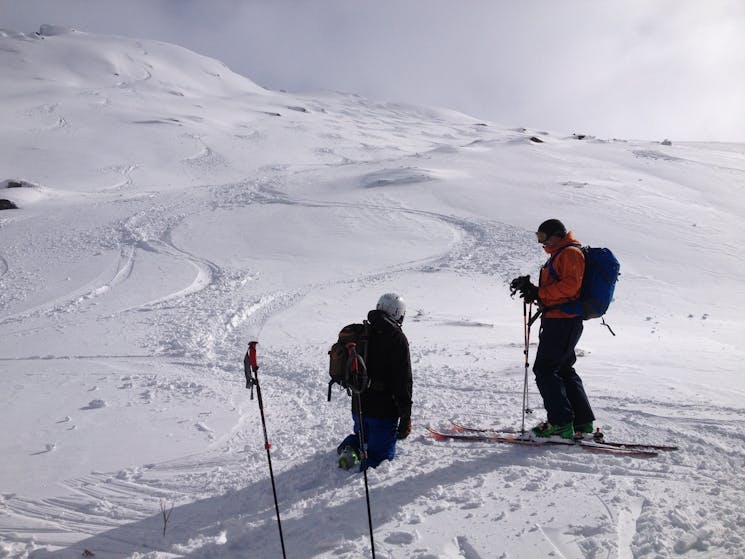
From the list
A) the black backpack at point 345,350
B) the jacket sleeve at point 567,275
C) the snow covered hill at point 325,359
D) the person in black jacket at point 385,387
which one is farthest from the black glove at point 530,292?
the black backpack at point 345,350

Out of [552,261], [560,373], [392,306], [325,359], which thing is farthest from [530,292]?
[325,359]

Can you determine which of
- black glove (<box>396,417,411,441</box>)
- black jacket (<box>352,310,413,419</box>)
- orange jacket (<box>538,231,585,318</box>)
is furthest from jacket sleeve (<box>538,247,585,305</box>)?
black glove (<box>396,417,411,441</box>)

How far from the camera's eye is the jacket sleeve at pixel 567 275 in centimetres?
436

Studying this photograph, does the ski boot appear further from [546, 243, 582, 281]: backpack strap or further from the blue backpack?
[546, 243, 582, 281]: backpack strap

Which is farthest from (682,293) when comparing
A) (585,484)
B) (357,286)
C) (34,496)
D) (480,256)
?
(34,496)

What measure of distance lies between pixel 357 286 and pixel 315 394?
5.99m

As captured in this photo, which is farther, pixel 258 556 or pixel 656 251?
pixel 656 251

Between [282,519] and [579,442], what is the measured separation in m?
2.76

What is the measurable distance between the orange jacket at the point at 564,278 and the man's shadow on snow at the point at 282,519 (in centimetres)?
144

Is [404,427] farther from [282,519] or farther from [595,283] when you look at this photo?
[595,283]

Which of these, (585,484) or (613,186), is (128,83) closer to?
(613,186)

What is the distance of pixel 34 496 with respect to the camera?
4.12m

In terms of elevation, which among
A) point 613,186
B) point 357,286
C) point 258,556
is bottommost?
point 258,556

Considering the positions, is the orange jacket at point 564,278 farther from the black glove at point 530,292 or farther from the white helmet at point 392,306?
the white helmet at point 392,306
